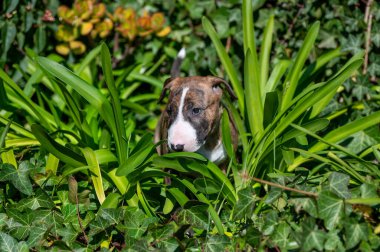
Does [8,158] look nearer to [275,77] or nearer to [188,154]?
[188,154]

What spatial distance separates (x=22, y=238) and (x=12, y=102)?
1603 mm

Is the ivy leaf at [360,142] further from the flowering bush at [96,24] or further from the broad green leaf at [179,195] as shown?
the flowering bush at [96,24]

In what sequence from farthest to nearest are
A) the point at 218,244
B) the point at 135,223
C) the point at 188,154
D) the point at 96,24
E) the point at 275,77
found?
1. the point at 96,24
2. the point at 275,77
3. the point at 188,154
4. the point at 135,223
5. the point at 218,244

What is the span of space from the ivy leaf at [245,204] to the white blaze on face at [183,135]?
0.54m

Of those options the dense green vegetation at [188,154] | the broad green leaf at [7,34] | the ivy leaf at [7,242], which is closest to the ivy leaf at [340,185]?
the dense green vegetation at [188,154]

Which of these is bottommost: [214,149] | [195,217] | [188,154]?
[214,149]

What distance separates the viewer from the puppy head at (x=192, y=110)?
347 centimetres

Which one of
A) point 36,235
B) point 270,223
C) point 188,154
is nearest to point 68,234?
point 36,235

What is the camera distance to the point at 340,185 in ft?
9.45

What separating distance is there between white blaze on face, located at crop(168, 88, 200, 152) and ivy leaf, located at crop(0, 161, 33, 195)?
81cm

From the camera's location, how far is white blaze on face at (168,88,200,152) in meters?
Result: 3.43

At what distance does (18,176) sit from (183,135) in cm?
94

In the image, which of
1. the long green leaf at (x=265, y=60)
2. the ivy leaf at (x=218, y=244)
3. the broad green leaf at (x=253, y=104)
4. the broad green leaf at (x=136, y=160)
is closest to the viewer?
the ivy leaf at (x=218, y=244)

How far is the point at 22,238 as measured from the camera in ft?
10.2
